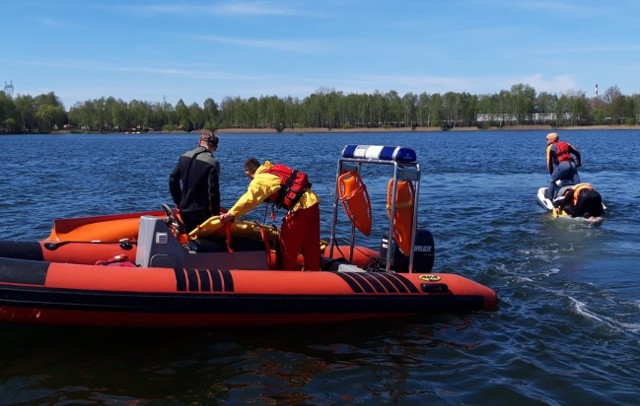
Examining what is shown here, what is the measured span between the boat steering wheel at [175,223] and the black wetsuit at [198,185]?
7 cm

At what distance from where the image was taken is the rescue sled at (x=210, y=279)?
5973mm

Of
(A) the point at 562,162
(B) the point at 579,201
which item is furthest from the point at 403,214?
(A) the point at 562,162

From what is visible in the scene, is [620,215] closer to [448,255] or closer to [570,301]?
[448,255]

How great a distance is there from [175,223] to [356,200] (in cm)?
193

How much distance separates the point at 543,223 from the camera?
13805mm

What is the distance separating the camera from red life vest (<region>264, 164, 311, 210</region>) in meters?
7.20

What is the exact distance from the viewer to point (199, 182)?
23.1ft

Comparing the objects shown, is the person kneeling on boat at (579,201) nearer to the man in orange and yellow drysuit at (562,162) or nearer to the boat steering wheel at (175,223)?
the man in orange and yellow drysuit at (562,162)

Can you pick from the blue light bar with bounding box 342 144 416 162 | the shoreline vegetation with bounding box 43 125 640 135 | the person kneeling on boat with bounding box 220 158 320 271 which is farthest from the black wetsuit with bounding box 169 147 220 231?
the shoreline vegetation with bounding box 43 125 640 135

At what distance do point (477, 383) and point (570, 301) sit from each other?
2.68m

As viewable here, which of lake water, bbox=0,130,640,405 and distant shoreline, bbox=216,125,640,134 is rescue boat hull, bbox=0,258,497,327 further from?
distant shoreline, bbox=216,125,640,134

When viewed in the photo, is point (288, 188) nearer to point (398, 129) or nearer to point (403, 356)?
point (403, 356)

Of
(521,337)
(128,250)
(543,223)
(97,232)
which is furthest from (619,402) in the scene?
(543,223)

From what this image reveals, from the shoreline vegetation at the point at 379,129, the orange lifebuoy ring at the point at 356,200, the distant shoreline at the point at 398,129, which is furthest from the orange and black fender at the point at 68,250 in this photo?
the distant shoreline at the point at 398,129
